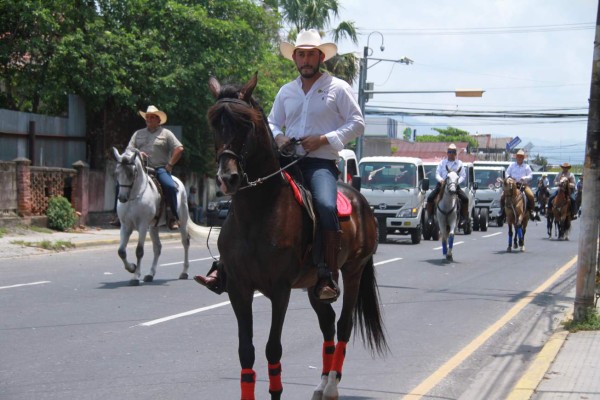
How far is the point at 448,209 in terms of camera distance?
19.9m

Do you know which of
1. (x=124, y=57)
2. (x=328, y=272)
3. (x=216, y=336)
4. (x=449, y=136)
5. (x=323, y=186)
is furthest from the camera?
(x=449, y=136)

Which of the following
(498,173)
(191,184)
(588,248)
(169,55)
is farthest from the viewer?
(498,173)

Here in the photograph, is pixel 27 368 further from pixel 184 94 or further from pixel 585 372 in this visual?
pixel 184 94

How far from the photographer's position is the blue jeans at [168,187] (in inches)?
558

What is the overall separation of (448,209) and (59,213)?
35.8 ft

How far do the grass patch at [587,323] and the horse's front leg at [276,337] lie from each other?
4865mm

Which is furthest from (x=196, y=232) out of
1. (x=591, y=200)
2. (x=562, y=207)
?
(x=562, y=207)

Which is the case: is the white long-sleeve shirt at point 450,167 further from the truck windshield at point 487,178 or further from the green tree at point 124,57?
the truck windshield at point 487,178

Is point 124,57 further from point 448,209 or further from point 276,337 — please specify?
point 276,337

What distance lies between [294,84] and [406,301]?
257 inches

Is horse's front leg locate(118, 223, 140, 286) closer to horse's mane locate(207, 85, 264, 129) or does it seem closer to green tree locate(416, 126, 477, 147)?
horse's mane locate(207, 85, 264, 129)

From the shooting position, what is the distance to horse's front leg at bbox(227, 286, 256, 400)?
19.1 feet

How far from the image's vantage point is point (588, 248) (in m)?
10.1

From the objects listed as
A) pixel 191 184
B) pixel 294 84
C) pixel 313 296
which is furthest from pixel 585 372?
pixel 191 184
